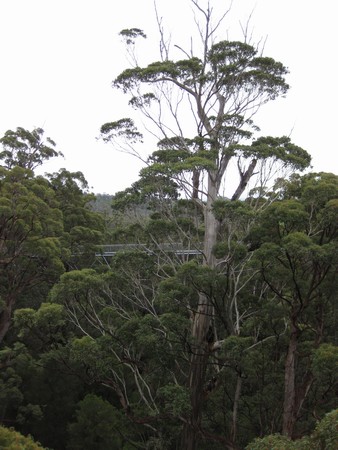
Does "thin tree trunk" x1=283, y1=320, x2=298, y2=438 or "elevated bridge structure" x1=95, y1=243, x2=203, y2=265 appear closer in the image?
"thin tree trunk" x1=283, y1=320, x2=298, y2=438

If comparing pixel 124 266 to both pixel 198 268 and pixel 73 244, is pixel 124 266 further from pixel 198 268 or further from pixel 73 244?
→ pixel 73 244

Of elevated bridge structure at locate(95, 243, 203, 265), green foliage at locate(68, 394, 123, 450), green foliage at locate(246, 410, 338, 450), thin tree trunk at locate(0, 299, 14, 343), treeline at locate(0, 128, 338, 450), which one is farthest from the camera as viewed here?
thin tree trunk at locate(0, 299, 14, 343)

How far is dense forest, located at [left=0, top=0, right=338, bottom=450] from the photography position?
10797 millimetres

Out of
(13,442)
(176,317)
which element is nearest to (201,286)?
(176,317)

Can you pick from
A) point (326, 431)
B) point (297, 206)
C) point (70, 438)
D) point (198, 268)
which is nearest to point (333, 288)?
point (297, 206)

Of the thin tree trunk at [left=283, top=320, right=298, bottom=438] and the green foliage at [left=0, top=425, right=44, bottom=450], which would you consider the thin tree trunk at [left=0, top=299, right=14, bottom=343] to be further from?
the green foliage at [left=0, top=425, right=44, bottom=450]

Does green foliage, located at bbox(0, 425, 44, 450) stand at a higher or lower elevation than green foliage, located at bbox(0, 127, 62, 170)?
lower

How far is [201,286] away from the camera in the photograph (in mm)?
11062

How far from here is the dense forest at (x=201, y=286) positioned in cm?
1080

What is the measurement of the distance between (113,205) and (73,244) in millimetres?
5970

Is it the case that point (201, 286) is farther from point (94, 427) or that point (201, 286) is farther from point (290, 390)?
point (94, 427)

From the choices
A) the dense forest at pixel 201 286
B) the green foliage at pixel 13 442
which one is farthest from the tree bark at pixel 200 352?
the green foliage at pixel 13 442

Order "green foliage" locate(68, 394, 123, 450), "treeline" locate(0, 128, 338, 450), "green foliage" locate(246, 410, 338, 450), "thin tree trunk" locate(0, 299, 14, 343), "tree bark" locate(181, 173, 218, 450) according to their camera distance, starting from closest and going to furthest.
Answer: "green foliage" locate(246, 410, 338, 450) → "treeline" locate(0, 128, 338, 450) → "tree bark" locate(181, 173, 218, 450) → "green foliage" locate(68, 394, 123, 450) → "thin tree trunk" locate(0, 299, 14, 343)

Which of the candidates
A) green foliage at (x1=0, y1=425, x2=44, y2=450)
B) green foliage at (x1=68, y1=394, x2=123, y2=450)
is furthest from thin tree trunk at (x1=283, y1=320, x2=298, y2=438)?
green foliage at (x1=68, y1=394, x2=123, y2=450)
